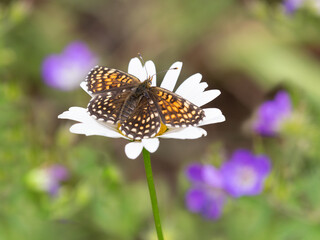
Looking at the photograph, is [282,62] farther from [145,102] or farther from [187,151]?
[145,102]

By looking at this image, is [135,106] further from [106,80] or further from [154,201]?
[154,201]

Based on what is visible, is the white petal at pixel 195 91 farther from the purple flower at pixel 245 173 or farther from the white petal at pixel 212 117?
the purple flower at pixel 245 173

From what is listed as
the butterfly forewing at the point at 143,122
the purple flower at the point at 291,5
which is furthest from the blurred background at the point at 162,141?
the butterfly forewing at the point at 143,122

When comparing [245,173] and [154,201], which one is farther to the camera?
[245,173]

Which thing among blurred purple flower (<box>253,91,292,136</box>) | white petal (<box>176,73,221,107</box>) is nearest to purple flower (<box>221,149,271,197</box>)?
blurred purple flower (<box>253,91,292,136</box>)

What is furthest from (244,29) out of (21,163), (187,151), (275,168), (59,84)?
(21,163)

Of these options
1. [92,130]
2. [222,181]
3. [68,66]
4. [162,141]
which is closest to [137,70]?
[92,130]
